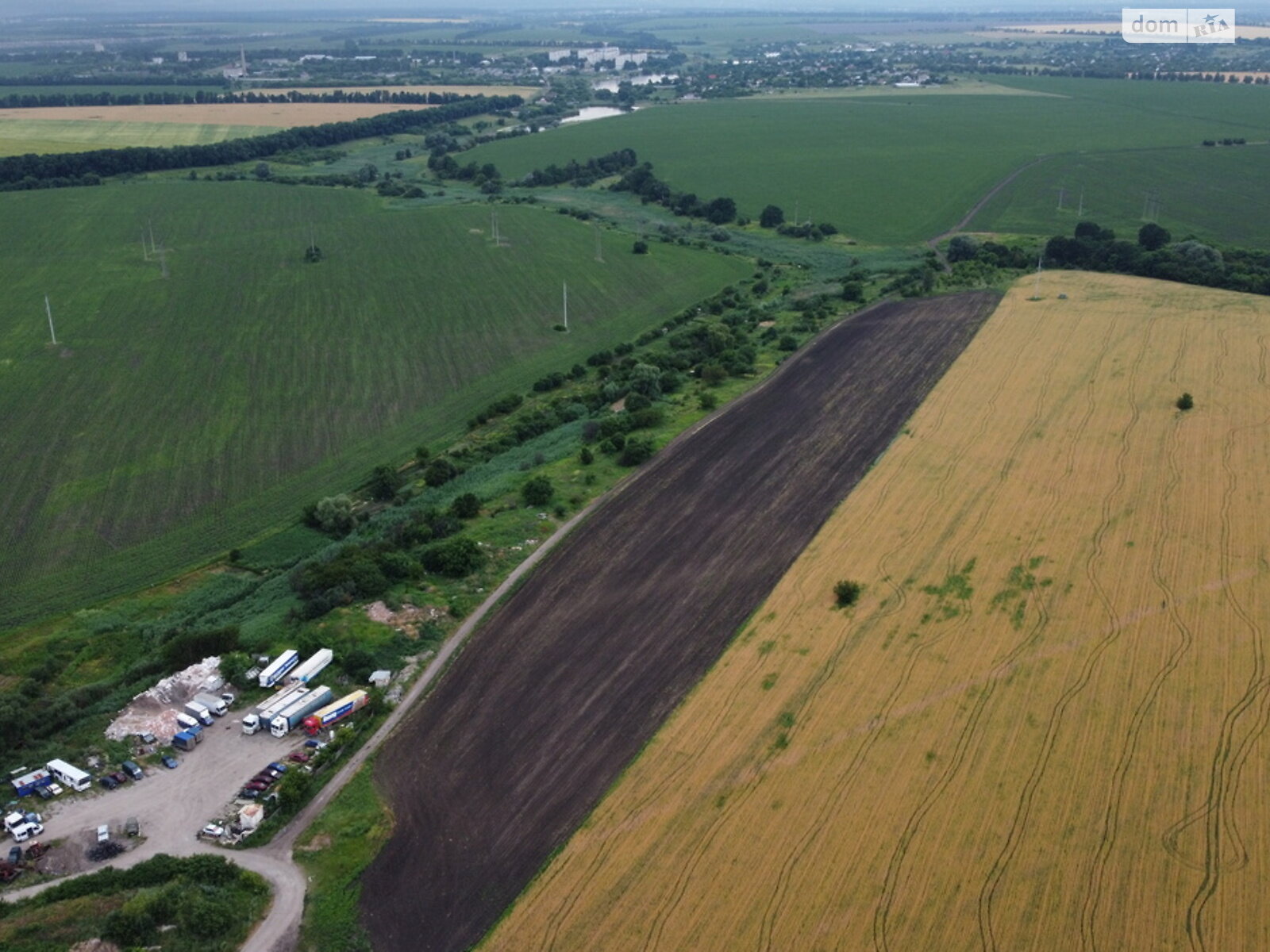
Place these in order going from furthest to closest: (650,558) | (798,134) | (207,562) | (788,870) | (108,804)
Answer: (798,134)
(207,562)
(650,558)
(108,804)
(788,870)

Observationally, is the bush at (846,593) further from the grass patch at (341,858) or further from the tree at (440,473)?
A: the tree at (440,473)

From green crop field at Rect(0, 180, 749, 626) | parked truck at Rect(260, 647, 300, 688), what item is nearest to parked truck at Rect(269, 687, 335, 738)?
parked truck at Rect(260, 647, 300, 688)

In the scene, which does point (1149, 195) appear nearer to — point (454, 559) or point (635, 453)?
point (635, 453)

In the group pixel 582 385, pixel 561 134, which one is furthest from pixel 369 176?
pixel 582 385

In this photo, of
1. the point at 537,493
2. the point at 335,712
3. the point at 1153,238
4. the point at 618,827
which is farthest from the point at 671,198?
the point at 618,827

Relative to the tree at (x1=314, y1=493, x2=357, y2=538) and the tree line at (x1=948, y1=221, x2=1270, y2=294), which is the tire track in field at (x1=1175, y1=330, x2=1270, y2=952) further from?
the tree line at (x1=948, y1=221, x2=1270, y2=294)

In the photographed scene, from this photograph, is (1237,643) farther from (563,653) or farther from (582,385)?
(582,385)
